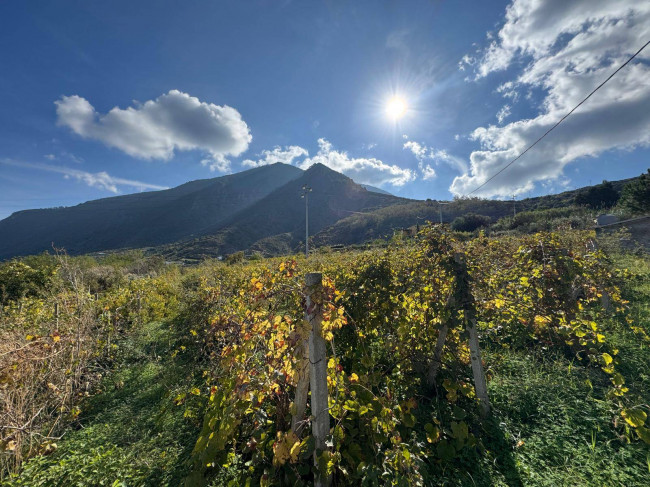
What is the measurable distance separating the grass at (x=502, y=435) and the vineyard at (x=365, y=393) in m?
0.02

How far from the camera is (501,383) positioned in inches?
122

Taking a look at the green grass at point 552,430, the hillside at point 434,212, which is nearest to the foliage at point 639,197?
the hillside at point 434,212

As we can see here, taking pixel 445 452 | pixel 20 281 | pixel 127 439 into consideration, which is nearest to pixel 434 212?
pixel 445 452

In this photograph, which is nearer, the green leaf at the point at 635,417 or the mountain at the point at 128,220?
the green leaf at the point at 635,417

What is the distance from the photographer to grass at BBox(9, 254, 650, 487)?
2055 millimetres

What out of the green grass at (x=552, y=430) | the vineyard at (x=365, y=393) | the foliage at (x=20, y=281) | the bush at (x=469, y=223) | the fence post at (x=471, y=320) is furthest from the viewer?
the bush at (x=469, y=223)

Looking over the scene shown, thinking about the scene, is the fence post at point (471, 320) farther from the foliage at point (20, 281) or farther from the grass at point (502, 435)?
the foliage at point (20, 281)

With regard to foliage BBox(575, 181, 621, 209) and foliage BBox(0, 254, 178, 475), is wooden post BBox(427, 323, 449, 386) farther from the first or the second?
foliage BBox(575, 181, 621, 209)

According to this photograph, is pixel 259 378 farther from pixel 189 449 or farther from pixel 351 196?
pixel 351 196

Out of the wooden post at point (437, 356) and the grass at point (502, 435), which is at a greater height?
the wooden post at point (437, 356)

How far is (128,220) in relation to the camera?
9575 centimetres

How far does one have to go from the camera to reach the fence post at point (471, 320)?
240 cm

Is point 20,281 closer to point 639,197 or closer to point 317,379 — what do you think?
point 317,379

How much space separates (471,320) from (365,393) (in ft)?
4.34
